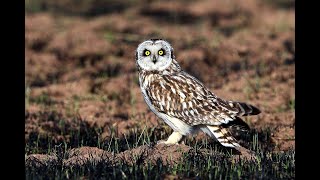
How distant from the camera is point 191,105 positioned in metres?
9.62

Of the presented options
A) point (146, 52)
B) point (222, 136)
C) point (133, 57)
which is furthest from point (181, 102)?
point (133, 57)

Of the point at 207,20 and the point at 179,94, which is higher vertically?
the point at 207,20

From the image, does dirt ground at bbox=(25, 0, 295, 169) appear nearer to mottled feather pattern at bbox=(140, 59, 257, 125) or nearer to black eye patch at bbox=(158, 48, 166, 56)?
mottled feather pattern at bbox=(140, 59, 257, 125)

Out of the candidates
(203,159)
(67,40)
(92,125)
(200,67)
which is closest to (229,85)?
(200,67)

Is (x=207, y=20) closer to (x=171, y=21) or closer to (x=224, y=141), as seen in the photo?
(x=171, y=21)

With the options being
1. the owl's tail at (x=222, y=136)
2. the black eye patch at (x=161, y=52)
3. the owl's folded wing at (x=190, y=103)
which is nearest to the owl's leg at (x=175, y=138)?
the owl's folded wing at (x=190, y=103)

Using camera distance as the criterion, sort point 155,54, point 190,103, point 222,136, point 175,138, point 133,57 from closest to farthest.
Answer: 1. point 222,136
2. point 190,103
3. point 175,138
4. point 155,54
5. point 133,57

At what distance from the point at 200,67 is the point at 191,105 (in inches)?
294

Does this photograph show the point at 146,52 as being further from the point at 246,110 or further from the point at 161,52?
the point at 246,110

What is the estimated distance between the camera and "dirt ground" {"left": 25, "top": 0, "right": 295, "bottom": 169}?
12.3 meters

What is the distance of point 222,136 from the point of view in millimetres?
9391

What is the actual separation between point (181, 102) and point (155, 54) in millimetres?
717

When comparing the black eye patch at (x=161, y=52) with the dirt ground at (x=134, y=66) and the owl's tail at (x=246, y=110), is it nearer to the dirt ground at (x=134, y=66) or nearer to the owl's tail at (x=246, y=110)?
the dirt ground at (x=134, y=66)

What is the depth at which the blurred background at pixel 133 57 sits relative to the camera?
13.1m
